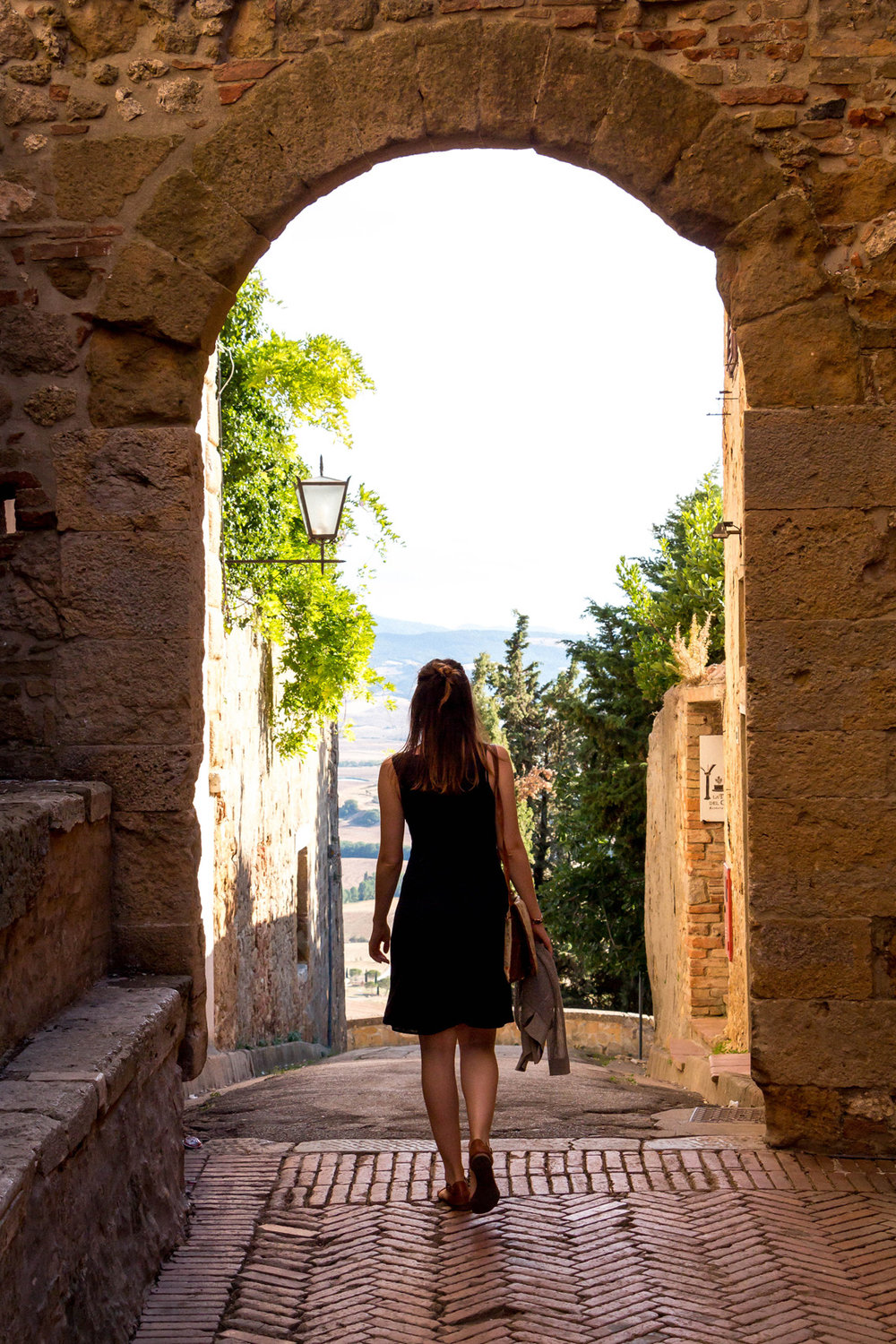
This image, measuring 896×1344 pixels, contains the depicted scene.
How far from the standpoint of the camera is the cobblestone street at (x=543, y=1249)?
287 cm

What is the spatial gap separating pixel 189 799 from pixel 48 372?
1480 mm

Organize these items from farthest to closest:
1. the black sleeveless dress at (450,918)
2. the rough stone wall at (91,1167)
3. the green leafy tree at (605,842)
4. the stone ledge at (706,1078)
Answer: the green leafy tree at (605,842)
the stone ledge at (706,1078)
the black sleeveless dress at (450,918)
the rough stone wall at (91,1167)

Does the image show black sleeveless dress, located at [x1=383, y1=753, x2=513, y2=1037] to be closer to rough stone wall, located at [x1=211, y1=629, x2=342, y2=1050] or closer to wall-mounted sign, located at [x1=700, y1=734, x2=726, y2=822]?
rough stone wall, located at [x1=211, y1=629, x2=342, y2=1050]

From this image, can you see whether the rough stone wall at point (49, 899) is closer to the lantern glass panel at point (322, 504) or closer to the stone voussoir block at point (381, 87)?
the stone voussoir block at point (381, 87)

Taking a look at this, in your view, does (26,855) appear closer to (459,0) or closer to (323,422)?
(459,0)

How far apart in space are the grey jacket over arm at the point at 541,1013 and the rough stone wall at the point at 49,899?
1248 mm

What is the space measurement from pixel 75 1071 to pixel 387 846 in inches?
44.0

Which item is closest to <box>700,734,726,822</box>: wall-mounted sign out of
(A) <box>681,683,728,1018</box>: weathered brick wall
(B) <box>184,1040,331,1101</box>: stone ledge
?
(A) <box>681,683,728,1018</box>: weathered brick wall

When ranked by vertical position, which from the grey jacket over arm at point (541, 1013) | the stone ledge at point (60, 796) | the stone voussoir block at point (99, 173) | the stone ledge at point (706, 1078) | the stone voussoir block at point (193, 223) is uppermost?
the stone voussoir block at point (99, 173)

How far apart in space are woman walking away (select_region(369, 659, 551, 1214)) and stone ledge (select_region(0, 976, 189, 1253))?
66cm

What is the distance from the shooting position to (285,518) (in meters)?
8.91

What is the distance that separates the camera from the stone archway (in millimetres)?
4031

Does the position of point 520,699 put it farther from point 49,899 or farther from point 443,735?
point 49,899

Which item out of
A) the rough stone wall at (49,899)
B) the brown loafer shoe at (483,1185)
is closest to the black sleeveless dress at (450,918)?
the brown loafer shoe at (483,1185)
